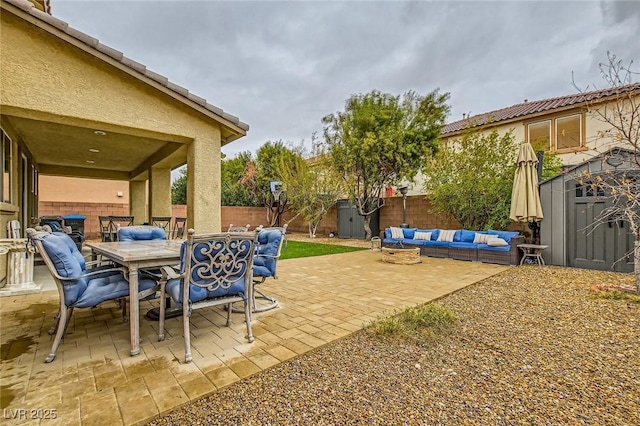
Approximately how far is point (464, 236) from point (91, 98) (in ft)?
29.0

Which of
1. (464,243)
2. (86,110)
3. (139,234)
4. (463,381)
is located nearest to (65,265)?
(139,234)

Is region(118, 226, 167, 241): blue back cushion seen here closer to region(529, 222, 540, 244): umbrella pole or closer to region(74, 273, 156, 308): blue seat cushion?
region(74, 273, 156, 308): blue seat cushion

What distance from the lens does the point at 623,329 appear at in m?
3.33

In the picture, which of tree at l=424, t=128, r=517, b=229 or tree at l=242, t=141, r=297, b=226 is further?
tree at l=242, t=141, r=297, b=226

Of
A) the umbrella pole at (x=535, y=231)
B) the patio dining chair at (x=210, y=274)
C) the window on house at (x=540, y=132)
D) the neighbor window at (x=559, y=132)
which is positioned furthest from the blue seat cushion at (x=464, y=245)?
the window on house at (x=540, y=132)

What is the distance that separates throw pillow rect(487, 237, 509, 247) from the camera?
7543mm

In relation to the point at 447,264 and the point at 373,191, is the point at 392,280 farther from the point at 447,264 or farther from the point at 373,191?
the point at 373,191

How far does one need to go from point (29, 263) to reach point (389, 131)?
10.2m

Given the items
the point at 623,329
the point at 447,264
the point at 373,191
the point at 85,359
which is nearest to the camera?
the point at 85,359

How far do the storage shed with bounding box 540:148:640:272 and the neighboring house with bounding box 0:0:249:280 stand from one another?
7.48 metres

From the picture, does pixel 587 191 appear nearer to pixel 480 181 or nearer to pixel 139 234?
pixel 480 181

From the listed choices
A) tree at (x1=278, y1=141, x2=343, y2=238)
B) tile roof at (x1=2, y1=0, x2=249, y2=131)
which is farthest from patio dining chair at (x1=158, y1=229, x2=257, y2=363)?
tree at (x1=278, y1=141, x2=343, y2=238)

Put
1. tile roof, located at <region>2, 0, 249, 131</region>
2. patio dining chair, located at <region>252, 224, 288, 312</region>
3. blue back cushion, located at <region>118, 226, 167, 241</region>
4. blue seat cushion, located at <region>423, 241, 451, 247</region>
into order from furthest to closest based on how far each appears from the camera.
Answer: blue seat cushion, located at <region>423, 241, 451, 247</region> < blue back cushion, located at <region>118, 226, 167, 241</region> < patio dining chair, located at <region>252, 224, 288, 312</region> < tile roof, located at <region>2, 0, 249, 131</region>

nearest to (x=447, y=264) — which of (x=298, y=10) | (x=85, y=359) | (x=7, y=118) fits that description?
(x=85, y=359)
